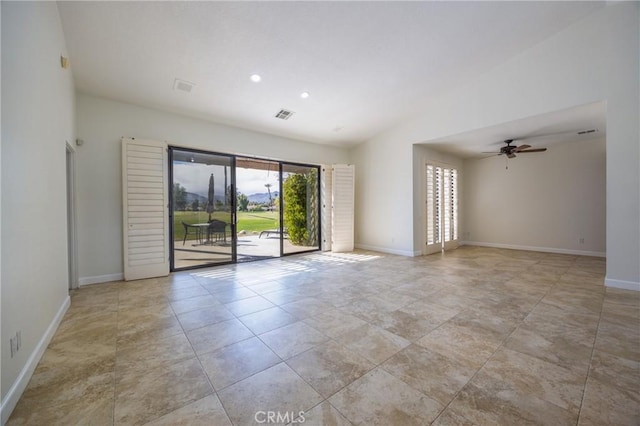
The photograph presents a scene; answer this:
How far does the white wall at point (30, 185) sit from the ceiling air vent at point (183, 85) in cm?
114

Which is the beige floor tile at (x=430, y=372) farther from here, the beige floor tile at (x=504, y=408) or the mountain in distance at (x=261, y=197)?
the mountain in distance at (x=261, y=197)

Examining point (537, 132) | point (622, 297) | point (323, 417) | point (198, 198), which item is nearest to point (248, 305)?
point (323, 417)

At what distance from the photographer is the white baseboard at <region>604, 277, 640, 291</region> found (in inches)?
124

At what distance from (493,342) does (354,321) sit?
115cm

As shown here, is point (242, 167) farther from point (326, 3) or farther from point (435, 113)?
point (435, 113)

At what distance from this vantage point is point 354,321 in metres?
2.39

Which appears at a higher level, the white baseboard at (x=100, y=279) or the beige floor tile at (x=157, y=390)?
the white baseboard at (x=100, y=279)

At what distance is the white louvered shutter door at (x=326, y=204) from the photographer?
6.29 metres

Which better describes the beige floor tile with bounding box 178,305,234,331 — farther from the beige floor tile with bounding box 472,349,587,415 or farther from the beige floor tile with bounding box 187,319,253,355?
the beige floor tile with bounding box 472,349,587,415

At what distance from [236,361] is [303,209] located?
495cm

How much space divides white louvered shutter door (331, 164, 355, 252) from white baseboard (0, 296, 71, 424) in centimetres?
491

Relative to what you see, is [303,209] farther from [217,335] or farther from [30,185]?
[30,185]

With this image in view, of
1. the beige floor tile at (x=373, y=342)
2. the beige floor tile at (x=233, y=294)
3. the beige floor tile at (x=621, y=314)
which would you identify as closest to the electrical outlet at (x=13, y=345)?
the beige floor tile at (x=233, y=294)

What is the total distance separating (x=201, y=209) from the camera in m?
4.62
